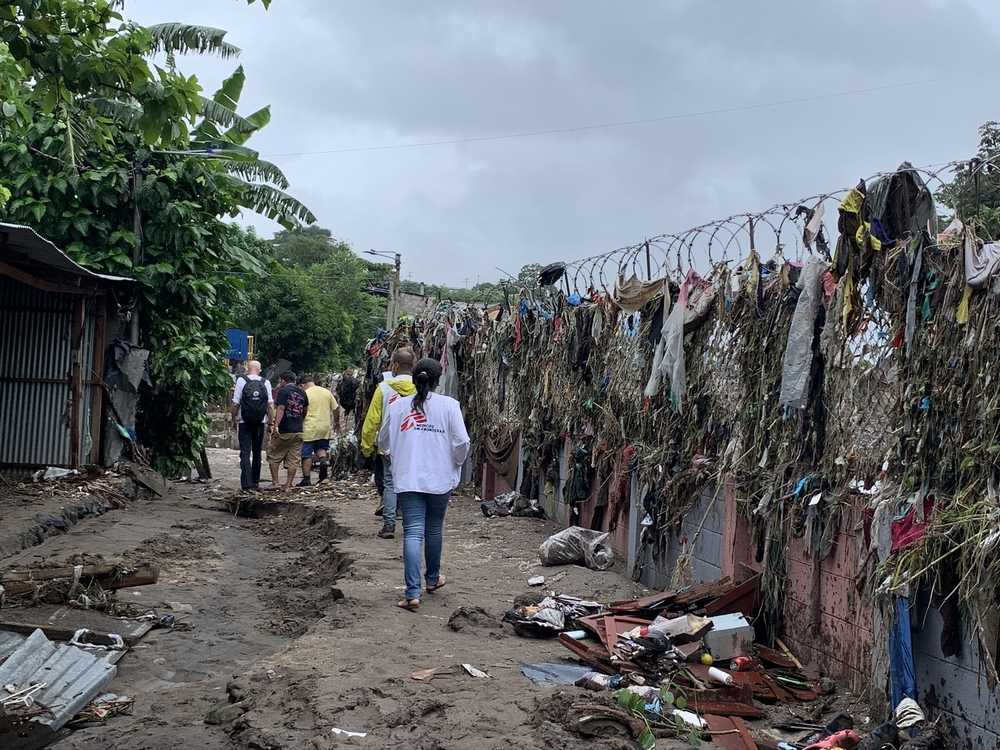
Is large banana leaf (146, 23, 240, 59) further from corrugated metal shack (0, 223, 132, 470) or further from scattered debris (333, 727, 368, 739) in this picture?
scattered debris (333, 727, 368, 739)

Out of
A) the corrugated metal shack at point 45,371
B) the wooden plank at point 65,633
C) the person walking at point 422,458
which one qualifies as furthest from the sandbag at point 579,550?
the corrugated metal shack at point 45,371

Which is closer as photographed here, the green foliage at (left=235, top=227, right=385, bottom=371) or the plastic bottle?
the plastic bottle

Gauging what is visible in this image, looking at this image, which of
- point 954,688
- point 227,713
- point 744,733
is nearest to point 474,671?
point 227,713

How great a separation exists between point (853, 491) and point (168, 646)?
4661 millimetres

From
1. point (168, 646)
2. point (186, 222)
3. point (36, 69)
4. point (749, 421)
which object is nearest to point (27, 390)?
point (186, 222)

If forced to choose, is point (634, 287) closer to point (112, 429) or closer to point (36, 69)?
point (36, 69)

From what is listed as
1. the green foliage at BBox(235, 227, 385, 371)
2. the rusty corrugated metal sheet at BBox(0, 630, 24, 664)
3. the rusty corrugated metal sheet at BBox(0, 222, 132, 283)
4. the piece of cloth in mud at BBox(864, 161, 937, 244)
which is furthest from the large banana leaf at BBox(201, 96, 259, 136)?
the green foliage at BBox(235, 227, 385, 371)

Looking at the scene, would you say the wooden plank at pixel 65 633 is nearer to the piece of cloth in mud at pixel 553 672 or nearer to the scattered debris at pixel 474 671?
the scattered debris at pixel 474 671

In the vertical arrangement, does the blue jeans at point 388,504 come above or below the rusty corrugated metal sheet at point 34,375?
below

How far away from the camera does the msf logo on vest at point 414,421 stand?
7047 mm

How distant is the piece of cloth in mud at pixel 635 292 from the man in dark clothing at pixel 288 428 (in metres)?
7.10

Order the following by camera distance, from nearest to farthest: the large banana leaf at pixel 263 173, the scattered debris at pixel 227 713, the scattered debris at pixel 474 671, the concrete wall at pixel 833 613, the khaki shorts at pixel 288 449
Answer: the scattered debris at pixel 227 713, the concrete wall at pixel 833 613, the scattered debris at pixel 474 671, the khaki shorts at pixel 288 449, the large banana leaf at pixel 263 173

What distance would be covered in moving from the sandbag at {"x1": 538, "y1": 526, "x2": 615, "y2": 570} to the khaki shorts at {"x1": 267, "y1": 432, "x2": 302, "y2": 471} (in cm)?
680

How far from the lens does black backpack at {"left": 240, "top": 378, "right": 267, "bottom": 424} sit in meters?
13.7
